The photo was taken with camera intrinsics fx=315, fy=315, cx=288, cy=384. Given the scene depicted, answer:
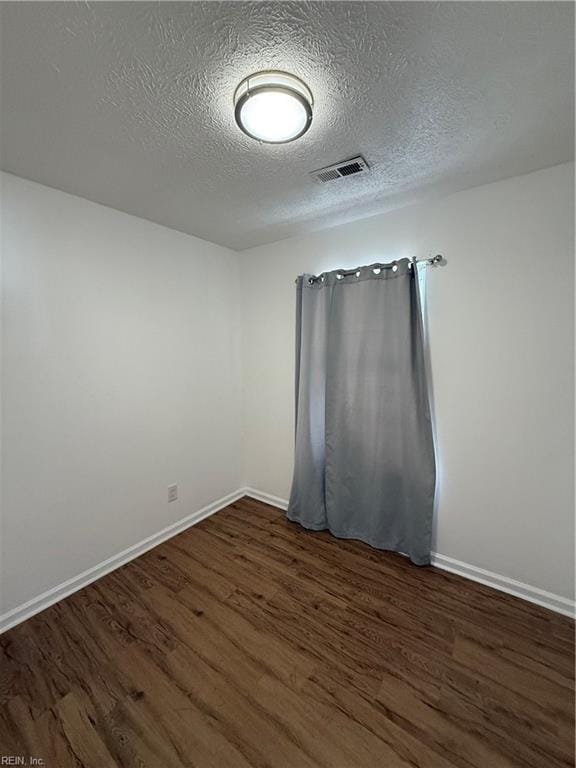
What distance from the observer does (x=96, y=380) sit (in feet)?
6.86

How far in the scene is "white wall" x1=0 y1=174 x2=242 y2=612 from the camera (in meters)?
1.76

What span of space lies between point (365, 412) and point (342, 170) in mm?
1548

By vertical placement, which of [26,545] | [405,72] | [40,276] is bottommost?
[26,545]

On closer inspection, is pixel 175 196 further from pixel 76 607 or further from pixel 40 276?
pixel 76 607

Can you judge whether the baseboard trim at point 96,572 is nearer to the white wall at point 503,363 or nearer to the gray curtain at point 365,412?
the gray curtain at point 365,412

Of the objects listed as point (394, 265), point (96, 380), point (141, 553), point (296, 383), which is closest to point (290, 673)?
point (141, 553)

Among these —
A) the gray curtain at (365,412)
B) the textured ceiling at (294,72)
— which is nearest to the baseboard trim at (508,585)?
the gray curtain at (365,412)

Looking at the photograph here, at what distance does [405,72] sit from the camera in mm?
1108

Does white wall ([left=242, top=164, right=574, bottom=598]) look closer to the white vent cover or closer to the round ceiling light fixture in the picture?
the white vent cover

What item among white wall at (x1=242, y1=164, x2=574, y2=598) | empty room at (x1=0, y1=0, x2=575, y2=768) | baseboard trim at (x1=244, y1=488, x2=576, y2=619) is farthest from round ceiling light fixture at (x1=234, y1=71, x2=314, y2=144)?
baseboard trim at (x1=244, y1=488, x2=576, y2=619)

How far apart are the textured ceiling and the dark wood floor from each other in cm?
244

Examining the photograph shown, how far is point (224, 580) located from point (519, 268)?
2632mm

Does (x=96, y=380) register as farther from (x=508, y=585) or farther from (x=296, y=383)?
(x=508, y=585)

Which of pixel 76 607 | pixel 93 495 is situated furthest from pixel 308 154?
pixel 76 607
